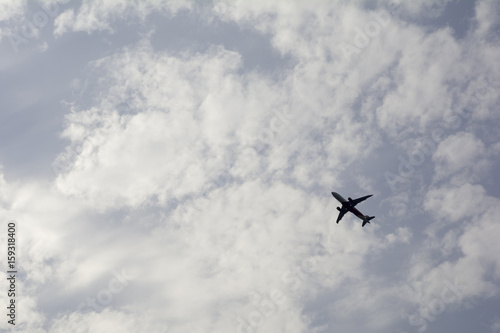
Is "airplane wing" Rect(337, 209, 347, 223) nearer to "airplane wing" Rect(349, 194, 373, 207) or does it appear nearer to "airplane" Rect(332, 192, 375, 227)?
"airplane" Rect(332, 192, 375, 227)

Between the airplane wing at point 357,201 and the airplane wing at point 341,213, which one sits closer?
the airplane wing at point 357,201

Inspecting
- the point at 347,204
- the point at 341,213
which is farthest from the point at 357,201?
the point at 341,213

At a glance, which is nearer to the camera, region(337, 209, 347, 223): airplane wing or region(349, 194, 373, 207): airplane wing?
region(349, 194, 373, 207): airplane wing

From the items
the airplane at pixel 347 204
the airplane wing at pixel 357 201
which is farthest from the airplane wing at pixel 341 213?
the airplane wing at pixel 357 201

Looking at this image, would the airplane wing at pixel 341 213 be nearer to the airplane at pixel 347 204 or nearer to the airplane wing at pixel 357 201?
the airplane at pixel 347 204

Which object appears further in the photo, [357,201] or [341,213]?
[341,213]

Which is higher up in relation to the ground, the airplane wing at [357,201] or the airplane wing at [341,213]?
the airplane wing at [357,201]

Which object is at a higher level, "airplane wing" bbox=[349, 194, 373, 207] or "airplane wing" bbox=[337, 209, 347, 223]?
"airplane wing" bbox=[349, 194, 373, 207]

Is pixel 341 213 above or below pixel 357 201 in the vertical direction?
below

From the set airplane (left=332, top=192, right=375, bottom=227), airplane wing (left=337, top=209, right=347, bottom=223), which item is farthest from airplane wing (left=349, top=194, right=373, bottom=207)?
airplane wing (left=337, top=209, right=347, bottom=223)

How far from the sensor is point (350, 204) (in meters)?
149

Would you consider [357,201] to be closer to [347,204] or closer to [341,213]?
[347,204]
